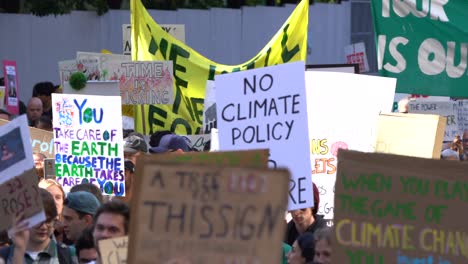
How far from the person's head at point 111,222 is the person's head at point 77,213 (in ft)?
5.01

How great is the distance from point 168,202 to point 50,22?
18.2m

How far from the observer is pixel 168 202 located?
4.73 meters

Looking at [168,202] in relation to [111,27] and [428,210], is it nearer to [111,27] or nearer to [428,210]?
[428,210]

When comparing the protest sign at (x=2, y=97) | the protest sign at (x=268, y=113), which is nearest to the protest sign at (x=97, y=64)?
the protest sign at (x=2, y=97)

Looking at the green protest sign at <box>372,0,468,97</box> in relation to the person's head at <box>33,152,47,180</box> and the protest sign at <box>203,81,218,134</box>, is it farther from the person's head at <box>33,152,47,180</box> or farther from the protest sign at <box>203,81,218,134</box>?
the protest sign at <box>203,81,218,134</box>

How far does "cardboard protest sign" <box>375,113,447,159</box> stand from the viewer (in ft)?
28.9

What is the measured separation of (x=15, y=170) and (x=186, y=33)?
1955 centimetres

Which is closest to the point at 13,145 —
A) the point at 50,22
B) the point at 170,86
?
the point at 170,86

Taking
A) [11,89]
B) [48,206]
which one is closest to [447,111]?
[11,89]

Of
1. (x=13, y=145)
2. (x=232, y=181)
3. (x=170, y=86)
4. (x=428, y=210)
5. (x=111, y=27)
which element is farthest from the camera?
(x=111, y=27)

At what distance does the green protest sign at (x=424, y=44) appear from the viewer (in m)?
9.77

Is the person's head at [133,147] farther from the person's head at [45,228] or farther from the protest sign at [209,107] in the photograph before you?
the person's head at [45,228]

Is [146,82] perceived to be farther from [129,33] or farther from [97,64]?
[129,33]

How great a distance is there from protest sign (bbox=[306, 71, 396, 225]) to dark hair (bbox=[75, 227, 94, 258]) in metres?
2.76
